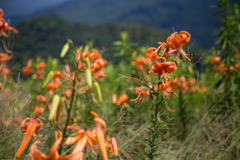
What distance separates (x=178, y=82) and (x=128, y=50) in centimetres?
76

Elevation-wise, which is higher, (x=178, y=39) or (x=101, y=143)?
(x=178, y=39)

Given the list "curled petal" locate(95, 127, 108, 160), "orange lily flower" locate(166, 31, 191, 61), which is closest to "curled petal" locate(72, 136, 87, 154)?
"curled petal" locate(95, 127, 108, 160)

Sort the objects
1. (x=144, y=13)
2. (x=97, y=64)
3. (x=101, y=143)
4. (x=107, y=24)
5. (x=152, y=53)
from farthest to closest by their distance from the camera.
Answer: (x=144, y=13) < (x=107, y=24) < (x=97, y=64) < (x=152, y=53) < (x=101, y=143)

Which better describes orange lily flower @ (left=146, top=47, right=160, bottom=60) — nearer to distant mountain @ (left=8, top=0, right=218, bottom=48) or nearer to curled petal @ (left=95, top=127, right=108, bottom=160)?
curled petal @ (left=95, top=127, right=108, bottom=160)

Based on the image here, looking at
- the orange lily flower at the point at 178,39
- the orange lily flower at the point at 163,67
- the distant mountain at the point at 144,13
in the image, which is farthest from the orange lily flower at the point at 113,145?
the distant mountain at the point at 144,13

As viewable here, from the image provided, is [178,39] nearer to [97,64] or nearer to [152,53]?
[152,53]

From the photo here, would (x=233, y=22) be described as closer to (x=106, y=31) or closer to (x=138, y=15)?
A: (x=106, y=31)

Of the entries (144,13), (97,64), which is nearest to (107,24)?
(97,64)

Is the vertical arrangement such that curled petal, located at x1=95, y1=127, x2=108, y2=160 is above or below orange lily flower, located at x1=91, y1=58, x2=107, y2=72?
below

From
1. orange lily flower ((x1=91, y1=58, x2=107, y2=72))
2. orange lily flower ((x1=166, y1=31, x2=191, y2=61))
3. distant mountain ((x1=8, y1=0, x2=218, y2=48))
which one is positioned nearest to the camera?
orange lily flower ((x1=166, y1=31, x2=191, y2=61))

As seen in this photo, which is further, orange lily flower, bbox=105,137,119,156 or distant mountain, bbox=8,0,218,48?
distant mountain, bbox=8,0,218,48

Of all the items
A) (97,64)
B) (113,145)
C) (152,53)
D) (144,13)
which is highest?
(144,13)

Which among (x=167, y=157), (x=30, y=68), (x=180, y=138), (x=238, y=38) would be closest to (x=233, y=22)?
(x=238, y=38)

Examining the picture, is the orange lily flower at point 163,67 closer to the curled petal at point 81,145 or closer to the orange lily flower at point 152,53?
the orange lily flower at point 152,53
